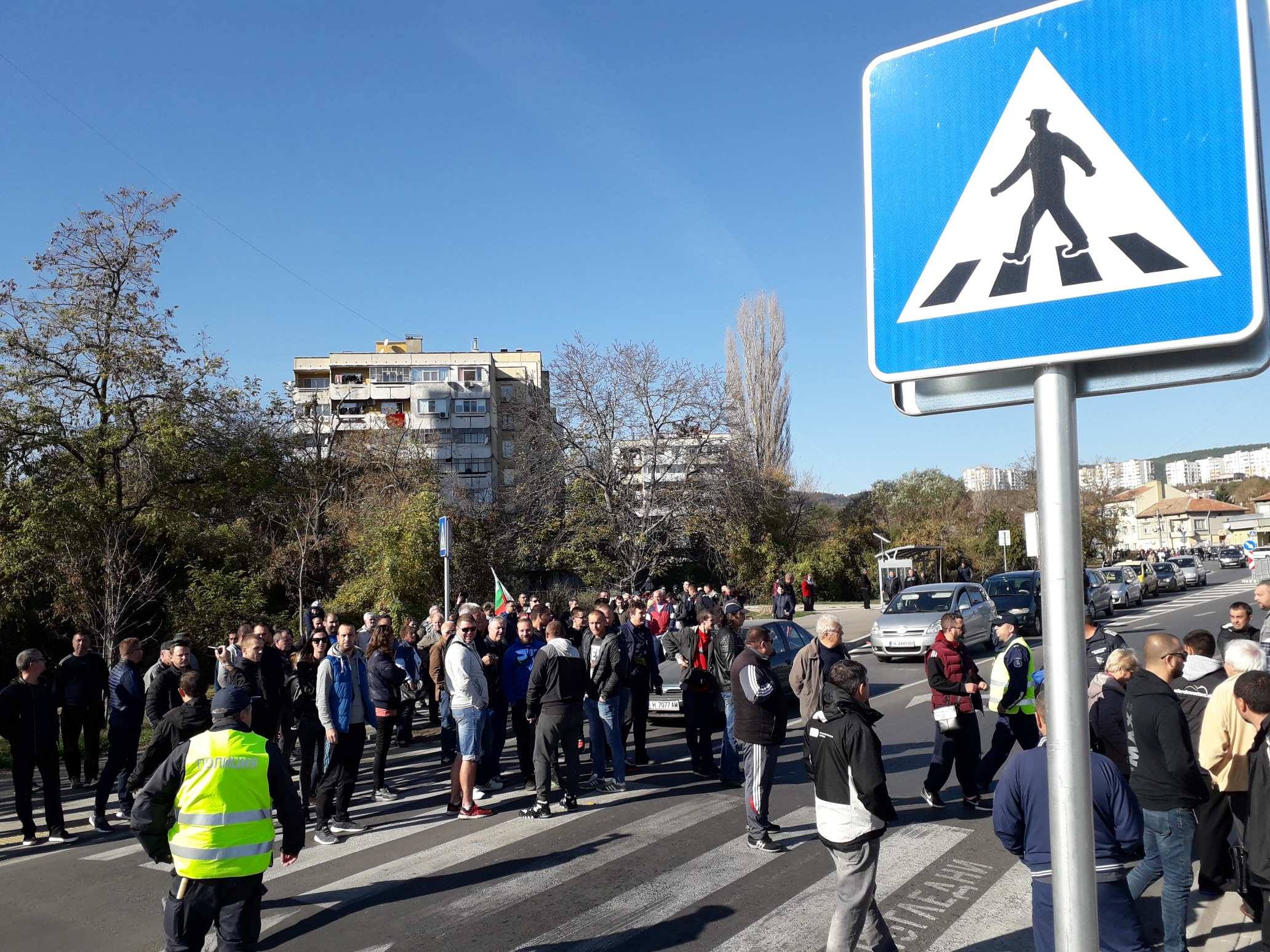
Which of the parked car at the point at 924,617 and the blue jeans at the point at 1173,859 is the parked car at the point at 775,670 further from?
the blue jeans at the point at 1173,859

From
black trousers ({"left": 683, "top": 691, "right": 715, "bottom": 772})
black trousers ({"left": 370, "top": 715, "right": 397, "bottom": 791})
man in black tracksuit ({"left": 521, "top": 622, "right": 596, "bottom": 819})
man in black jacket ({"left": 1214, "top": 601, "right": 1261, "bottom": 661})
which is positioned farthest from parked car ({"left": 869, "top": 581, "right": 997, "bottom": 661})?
black trousers ({"left": 370, "top": 715, "right": 397, "bottom": 791})

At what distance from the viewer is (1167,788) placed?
218 inches

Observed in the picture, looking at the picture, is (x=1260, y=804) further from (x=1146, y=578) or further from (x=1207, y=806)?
(x=1146, y=578)

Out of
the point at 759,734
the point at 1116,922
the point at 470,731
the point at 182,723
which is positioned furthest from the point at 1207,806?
the point at 182,723

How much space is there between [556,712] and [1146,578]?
40183 millimetres

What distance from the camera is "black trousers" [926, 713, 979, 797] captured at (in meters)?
9.03

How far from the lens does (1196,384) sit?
5.92 ft

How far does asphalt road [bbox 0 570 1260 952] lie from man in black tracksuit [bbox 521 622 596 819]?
283 mm

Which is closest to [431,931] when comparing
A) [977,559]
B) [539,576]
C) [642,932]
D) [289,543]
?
[642,932]

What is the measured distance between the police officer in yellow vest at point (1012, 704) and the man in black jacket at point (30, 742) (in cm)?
901

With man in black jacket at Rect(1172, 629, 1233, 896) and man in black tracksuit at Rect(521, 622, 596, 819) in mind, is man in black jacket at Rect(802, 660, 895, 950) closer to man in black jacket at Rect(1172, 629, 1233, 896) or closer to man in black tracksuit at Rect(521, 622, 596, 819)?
man in black jacket at Rect(1172, 629, 1233, 896)

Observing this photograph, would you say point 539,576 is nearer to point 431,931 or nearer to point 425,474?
point 425,474

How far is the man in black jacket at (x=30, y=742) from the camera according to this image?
905cm

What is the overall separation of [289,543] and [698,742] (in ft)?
68.5
